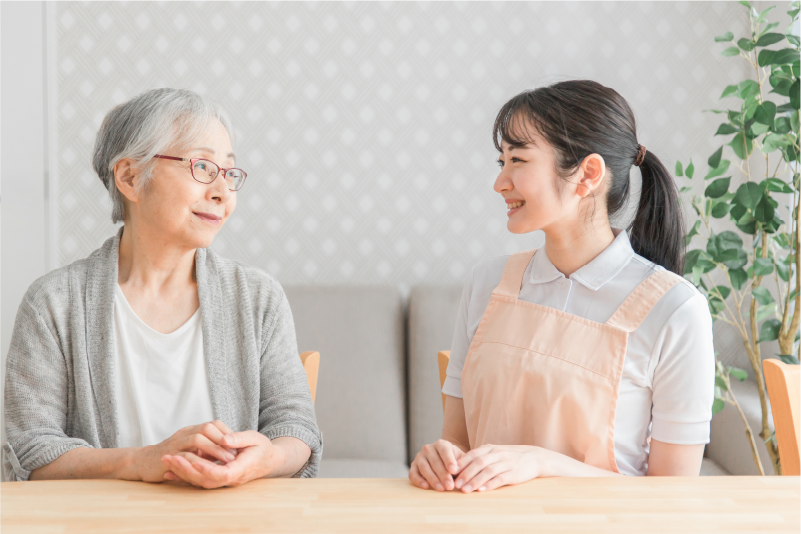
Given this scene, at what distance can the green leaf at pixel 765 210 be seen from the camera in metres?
1.89

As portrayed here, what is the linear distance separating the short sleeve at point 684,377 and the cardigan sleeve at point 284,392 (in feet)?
2.07

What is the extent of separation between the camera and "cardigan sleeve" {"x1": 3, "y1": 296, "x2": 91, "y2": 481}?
112 cm

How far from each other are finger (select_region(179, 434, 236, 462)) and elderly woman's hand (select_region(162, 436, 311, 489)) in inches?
0.5

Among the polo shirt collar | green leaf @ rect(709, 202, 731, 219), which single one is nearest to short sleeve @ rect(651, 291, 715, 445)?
the polo shirt collar

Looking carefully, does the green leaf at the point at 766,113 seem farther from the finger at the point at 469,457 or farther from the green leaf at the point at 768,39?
the finger at the point at 469,457

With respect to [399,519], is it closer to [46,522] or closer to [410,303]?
[46,522]

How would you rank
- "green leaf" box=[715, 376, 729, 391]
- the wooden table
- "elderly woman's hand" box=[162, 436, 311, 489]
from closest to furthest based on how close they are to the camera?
1. the wooden table
2. "elderly woman's hand" box=[162, 436, 311, 489]
3. "green leaf" box=[715, 376, 729, 391]

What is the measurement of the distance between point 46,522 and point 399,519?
0.43m

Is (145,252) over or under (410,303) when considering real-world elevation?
over

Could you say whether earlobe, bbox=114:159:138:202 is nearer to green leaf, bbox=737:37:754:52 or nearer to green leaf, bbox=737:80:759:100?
green leaf, bbox=737:80:759:100

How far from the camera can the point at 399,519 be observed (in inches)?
33.2

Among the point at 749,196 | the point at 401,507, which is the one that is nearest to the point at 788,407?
the point at 401,507

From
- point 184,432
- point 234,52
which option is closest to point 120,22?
point 234,52

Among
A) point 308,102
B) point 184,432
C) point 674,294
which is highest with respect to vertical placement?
point 308,102
